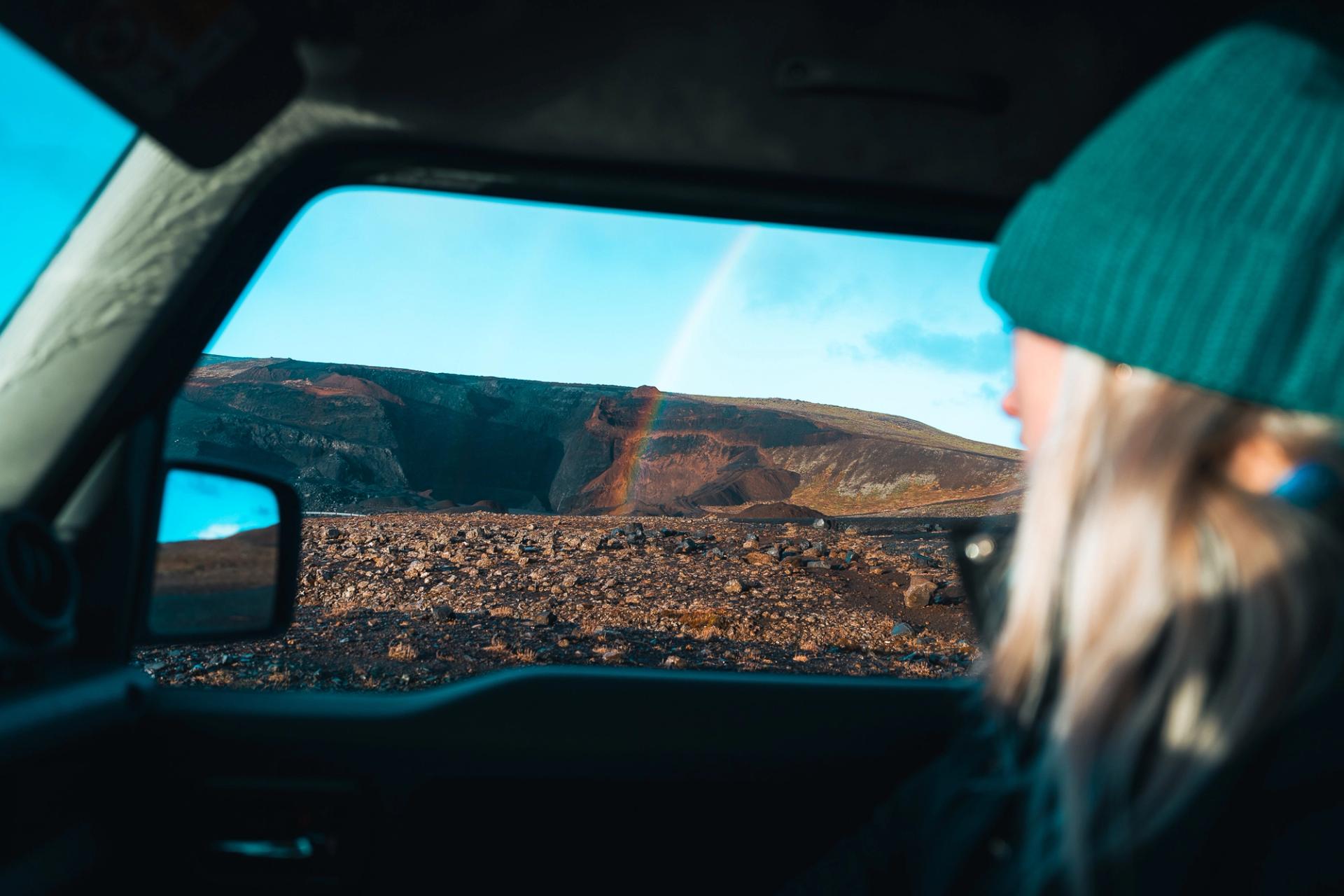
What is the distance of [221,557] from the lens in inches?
A: 67.2

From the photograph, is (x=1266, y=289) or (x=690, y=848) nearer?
(x=1266, y=289)

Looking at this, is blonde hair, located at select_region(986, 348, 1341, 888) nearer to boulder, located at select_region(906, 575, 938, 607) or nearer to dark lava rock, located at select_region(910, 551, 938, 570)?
boulder, located at select_region(906, 575, 938, 607)

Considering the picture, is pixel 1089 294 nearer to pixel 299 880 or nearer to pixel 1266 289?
pixel 1266 289

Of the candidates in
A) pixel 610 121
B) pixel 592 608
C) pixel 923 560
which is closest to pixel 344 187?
pixel 610 121

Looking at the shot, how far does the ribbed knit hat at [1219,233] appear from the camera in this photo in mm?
764

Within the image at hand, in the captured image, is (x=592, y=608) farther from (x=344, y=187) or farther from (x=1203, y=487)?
(x=1203, y=487)

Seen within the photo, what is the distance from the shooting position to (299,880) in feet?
5.65

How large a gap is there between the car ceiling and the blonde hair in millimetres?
727

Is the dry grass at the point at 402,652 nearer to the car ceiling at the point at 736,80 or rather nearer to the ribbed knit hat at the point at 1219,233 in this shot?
the car ceiling at the point at 736,80

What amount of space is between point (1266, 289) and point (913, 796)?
3.13ft

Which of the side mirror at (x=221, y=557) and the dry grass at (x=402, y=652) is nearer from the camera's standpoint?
the side mirror at (x=221, y=557)

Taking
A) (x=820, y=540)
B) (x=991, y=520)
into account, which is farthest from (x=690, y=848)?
(x=820, y=540)

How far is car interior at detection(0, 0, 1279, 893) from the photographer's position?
4.23 feet

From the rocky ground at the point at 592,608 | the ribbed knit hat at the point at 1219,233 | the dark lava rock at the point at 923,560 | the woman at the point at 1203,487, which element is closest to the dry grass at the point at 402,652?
the rocky ground at the point at 592,608
